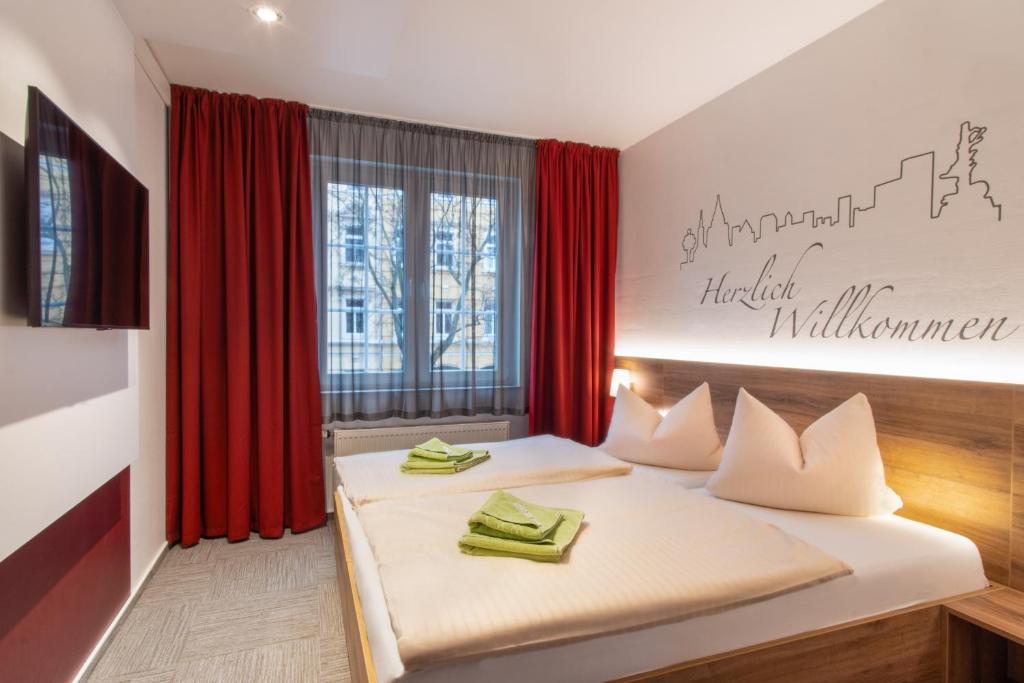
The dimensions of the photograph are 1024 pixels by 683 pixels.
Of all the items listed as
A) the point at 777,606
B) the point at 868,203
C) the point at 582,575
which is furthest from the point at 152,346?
the point at 868,203

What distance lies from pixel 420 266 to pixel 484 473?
1.64m

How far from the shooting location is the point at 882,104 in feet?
7.13

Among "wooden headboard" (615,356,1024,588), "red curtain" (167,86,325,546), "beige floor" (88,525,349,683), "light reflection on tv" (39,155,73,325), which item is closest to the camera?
"light reflection on tv" (39,155,73,325)

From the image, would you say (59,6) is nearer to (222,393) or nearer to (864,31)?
(222,393)

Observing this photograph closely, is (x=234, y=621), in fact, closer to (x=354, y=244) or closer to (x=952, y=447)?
(x=354, y=244)

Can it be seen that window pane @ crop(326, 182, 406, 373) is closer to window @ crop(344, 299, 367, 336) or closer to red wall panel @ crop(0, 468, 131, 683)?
window @ crop(344, 299, 367, 336)

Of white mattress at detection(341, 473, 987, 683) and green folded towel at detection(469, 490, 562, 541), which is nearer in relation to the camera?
white mattress at detection(341, 473, 987, 683)

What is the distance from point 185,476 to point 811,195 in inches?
143

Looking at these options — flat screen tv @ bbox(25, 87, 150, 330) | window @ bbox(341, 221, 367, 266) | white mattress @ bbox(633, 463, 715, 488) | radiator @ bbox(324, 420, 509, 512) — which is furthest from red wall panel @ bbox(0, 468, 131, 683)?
white mattress @ bbox(633, 463, 715, 488)

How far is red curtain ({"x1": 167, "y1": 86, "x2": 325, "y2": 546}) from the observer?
2.95 meters

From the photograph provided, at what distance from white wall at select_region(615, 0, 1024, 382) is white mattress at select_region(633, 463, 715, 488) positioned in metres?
0.68

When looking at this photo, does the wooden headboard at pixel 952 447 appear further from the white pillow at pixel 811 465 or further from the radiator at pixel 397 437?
the radiator at pixel 397 437

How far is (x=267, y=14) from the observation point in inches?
89.1

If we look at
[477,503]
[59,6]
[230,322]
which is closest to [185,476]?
[230,322]
